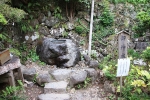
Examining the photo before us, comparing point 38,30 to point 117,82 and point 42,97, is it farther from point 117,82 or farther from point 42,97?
point 117,82

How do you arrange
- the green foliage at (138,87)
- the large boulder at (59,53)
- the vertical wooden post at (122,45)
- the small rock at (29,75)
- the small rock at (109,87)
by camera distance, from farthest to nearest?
1. the large boulder at (59,53)
2. the small rock at (29,75)
3. the small rock at (109,87)
4. the vertical wooden post at (122,45)
5. the green foliage at (138,87)

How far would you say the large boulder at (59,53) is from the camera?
20.8 feet

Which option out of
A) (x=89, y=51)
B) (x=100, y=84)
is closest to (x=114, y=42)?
(x=89, y=51)

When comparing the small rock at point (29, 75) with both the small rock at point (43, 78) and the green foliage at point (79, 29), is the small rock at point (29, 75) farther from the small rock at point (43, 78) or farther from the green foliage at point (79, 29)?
the green foliage at point (79, 29)

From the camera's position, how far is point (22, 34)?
715cm

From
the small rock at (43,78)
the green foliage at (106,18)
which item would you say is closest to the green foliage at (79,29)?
the green foliage at (106,18)

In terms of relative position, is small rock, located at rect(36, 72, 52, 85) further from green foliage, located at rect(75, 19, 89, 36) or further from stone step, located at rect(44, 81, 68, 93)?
green foliage, located at rect(75, 19, 89, 36)

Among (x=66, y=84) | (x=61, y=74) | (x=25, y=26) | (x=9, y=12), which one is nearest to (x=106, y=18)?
(x=25, y=26)

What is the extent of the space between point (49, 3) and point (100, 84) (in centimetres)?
415

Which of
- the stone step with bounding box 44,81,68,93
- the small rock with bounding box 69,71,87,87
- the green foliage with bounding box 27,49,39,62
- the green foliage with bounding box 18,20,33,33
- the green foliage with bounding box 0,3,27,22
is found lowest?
the stone step with bounding box 44,81,68,93

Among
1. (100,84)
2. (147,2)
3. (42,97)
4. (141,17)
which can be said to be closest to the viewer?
(42,97)

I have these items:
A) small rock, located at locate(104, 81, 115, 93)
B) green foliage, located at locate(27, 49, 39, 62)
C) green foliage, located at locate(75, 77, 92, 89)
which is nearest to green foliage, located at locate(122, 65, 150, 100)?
small rock, located at locate(104, 81, 115, 93)

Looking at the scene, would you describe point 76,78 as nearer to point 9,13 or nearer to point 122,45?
point 122,45

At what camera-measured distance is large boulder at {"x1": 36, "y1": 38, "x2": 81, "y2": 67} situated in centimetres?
635
